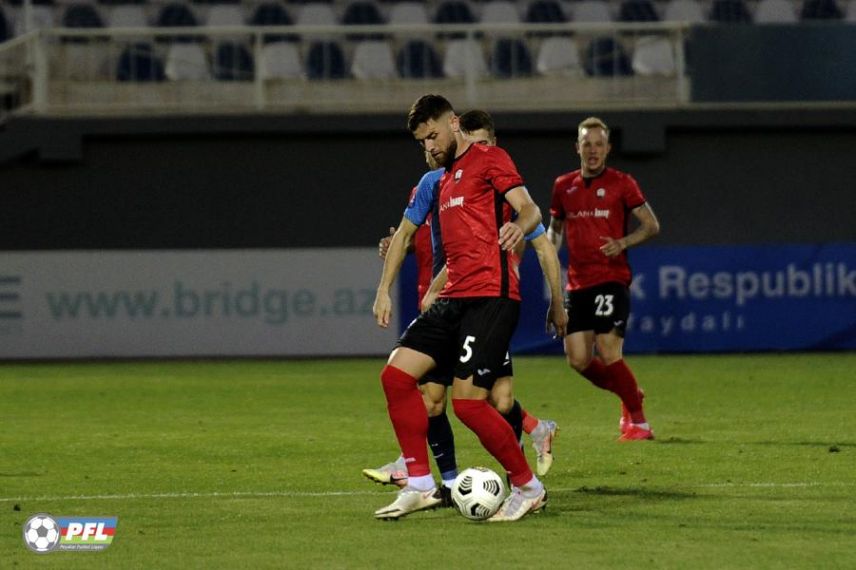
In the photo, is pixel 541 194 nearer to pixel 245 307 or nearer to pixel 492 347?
pixel 245 307

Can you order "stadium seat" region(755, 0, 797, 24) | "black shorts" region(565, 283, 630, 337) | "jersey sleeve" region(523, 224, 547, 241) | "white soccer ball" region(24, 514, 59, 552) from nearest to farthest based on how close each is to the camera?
"white soccer ball" region(24, 514, 59, 552)
"jersey sleeve" region(523, 224, 547, 241)
"black shorts" region(565, 283, 630, 337)
"stadium seat" region(755, 0, 797, 24)

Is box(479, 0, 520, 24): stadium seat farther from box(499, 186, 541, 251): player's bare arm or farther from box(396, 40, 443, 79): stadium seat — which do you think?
box(499, 186, 541, 251): player's bare arm

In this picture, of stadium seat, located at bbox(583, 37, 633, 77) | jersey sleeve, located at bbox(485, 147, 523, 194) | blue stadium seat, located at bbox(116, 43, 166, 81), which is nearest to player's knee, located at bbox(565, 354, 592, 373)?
jersey sleeve, located at bbox(485, 147, 523, 194)

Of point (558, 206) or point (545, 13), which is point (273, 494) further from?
point (545, 13)

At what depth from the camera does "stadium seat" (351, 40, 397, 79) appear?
23734 mm

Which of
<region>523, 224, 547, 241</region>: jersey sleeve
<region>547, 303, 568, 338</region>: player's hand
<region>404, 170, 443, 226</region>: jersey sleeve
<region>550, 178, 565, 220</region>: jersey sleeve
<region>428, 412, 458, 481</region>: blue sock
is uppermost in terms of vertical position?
<region>404, 170, 443, 226</region>: jersey sleeve

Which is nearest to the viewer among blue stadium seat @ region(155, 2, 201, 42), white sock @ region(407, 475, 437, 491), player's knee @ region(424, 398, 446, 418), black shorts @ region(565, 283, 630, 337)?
white sock @ region(407, 475, 437, 491)

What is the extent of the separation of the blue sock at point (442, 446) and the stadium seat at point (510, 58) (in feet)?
49.8

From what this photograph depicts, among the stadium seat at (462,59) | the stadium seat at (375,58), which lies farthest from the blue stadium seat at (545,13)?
the stadium seat at (375,58)

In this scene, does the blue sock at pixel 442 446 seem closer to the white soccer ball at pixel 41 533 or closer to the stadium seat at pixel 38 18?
the white soccer ball at pixel 41 533

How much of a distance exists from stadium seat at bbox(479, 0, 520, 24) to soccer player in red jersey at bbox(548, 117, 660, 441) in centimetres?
1425

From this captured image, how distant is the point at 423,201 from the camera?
8539 mm

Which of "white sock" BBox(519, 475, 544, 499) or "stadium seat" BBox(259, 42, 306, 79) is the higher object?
"white sock" BBox(519, 475, 544, 499)

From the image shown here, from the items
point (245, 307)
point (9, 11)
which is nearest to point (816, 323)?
point (245, 307)
